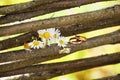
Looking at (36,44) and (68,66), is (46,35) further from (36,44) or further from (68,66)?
(68,66)

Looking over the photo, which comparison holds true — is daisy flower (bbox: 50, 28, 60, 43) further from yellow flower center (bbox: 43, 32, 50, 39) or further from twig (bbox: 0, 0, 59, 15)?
twig (bbox: 0, 0, 59, 15)

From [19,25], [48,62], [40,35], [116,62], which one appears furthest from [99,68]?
[19,25]

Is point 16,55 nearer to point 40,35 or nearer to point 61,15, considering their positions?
point 40,35

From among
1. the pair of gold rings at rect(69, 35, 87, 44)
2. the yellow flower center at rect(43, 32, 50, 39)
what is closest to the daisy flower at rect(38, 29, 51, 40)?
the yellow flower center at rect(43, 32, 50, 39)

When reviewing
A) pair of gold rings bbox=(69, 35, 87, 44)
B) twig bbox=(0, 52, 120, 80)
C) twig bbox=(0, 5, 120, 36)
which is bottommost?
twig bbox=(0, 52, 120, 80)

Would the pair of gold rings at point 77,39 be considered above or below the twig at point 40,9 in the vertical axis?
below

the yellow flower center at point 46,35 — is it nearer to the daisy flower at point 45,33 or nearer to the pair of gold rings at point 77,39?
the daisy flower at point 45,33

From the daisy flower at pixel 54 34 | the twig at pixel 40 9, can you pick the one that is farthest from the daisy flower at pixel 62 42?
the twig at pixel 40 9
